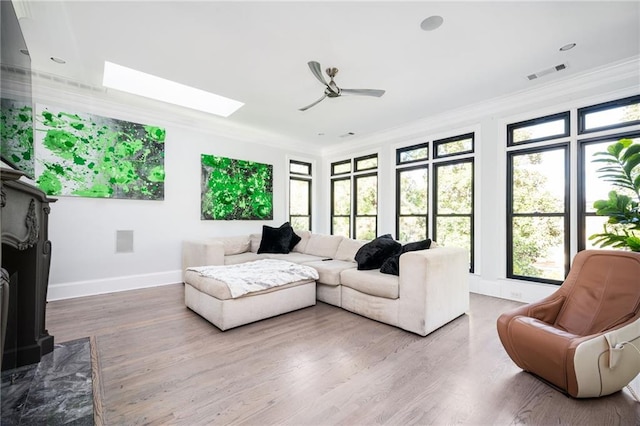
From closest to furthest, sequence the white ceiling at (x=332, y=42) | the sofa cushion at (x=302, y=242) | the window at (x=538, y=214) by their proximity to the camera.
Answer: the white ceiling at (x=332, y=42) → the window at (x=538, y=214) → the sofa cushion at (x=302, y=242)

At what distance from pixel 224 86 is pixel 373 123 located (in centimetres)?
269

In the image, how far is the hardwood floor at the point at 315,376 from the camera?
5.21ft

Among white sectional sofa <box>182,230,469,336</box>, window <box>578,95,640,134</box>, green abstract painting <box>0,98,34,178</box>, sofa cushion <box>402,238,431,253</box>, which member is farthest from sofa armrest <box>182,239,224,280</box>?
window <box>578,95,640,134</box>

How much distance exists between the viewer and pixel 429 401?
171 centimetres

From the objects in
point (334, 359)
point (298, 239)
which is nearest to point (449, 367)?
point (334, 359)

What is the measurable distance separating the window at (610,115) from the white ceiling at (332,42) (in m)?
0.49

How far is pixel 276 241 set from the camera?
5.04 meters

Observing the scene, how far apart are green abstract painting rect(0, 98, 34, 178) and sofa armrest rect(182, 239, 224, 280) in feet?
7.04

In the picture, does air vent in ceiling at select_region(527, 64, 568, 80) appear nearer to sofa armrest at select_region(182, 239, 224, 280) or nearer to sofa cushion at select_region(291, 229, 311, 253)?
sofa cushion at select_region(291, 229, 311, 253)

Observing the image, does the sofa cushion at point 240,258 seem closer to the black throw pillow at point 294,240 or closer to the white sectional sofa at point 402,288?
the white sectional sofa at point 402,288

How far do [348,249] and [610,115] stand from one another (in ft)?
11.7

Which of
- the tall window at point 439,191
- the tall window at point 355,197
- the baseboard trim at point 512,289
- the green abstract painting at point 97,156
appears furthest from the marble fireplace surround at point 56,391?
the tall window at point 355,197

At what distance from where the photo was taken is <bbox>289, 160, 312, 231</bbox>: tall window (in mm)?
6461

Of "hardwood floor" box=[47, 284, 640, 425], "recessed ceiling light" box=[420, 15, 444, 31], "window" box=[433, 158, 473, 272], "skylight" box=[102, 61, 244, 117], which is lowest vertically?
"hardwood floor" box=[47, 284, 640, 425]
